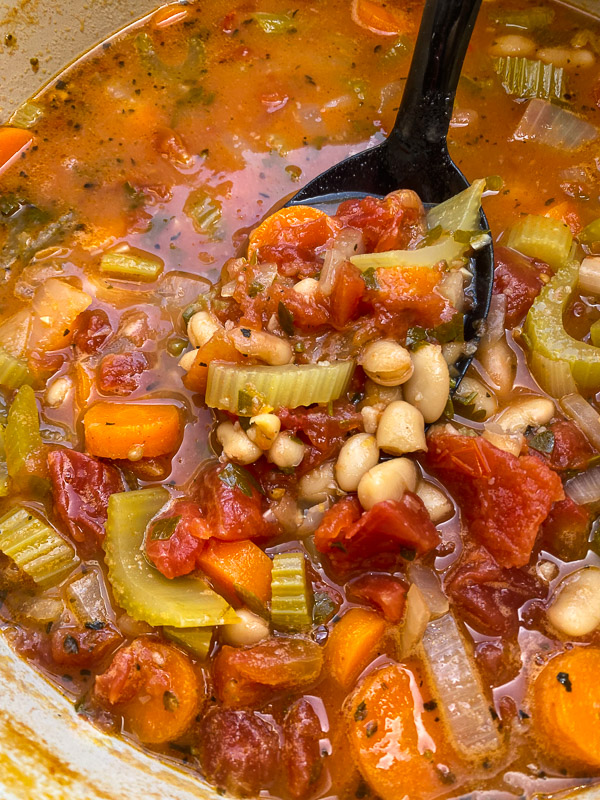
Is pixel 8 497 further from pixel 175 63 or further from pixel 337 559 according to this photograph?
pixel 175 63

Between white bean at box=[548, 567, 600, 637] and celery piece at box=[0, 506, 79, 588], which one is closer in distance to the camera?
white bean at box=[548, 567, 600, 637]

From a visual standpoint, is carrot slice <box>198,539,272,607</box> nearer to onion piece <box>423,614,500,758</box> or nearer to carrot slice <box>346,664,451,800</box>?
carrot slice <box>346,664,451,800</box>

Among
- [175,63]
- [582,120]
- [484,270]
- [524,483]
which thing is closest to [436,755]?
[524,483]

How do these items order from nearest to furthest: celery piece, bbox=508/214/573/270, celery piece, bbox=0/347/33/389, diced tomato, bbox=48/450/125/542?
diced tomato, bbox=48/450/125/542
celery piece, bbox=0/347/33/389
celery piece, bbox=508/214/573/270

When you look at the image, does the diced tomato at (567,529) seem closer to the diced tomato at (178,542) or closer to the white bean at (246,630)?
the white bean at (246,630)

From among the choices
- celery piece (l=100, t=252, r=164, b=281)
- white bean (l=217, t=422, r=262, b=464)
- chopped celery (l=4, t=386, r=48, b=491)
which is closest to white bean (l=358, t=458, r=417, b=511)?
white bean (l=217, t=422, r=262, b=464)

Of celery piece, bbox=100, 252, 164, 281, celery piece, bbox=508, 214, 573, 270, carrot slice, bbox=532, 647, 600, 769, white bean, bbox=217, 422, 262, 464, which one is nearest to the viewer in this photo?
carrot slice, bbox=532, 647, 600, 769

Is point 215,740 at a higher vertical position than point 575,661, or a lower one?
higher

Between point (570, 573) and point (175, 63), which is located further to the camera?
point (175, 63)

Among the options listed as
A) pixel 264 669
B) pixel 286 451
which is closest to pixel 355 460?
pixel 286 451
